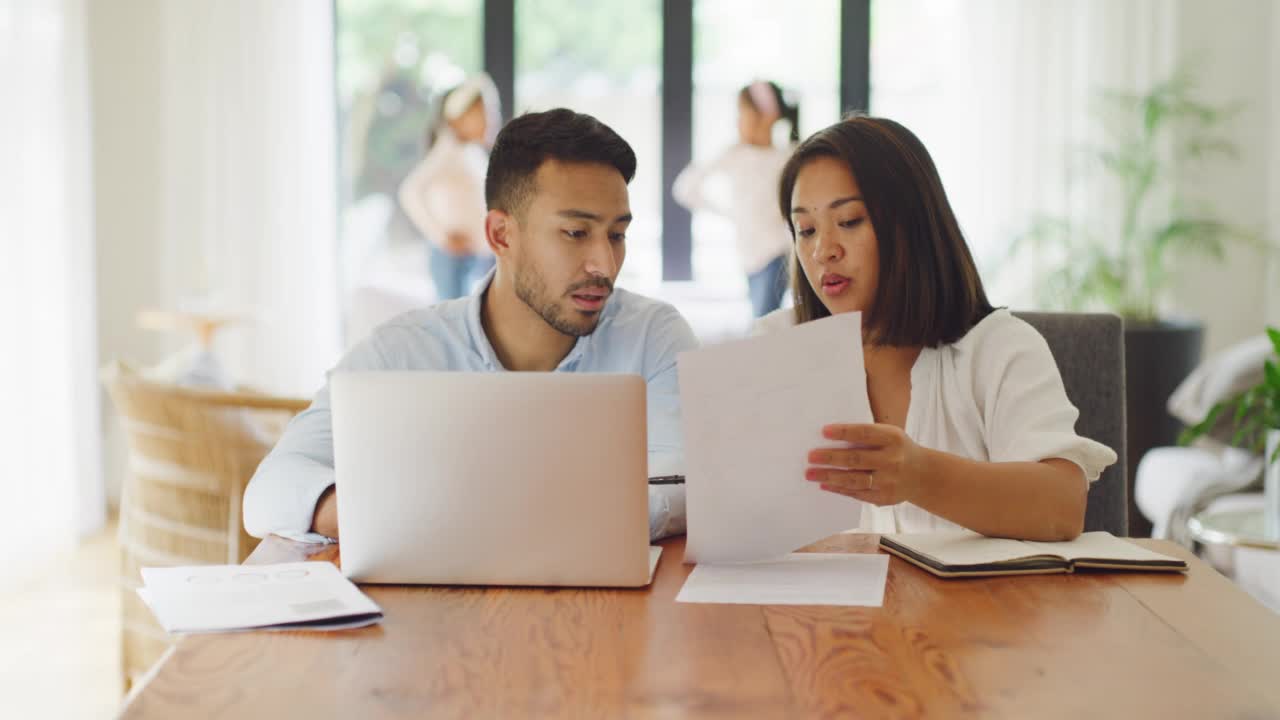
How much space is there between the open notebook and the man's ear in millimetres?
762

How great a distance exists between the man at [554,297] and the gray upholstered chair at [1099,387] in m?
0.53

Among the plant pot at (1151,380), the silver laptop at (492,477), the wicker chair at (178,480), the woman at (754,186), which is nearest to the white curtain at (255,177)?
the woman at (754,186)

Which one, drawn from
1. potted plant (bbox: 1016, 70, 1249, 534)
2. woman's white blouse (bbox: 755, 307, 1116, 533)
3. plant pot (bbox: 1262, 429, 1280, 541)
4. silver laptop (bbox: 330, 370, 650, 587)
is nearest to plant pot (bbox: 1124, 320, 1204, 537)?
potted plant (bbox: 1016, 70, 1249, 534)

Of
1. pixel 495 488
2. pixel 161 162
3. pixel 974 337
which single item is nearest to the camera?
pixel 495 488

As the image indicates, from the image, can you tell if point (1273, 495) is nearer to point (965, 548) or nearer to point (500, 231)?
point (965, 548)

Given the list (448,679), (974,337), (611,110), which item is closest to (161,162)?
(611,110)

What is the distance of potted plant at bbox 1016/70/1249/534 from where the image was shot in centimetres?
391

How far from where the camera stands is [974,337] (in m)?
1.65

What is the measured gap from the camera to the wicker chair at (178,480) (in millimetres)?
2229

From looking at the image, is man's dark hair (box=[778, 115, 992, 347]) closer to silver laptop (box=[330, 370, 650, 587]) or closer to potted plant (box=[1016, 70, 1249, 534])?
silver laptop (box=[330, 370, 650, 587])

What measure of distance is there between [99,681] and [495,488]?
2.01m

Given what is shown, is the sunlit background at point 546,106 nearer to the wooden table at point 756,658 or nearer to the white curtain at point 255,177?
the white curtain at point 255,177

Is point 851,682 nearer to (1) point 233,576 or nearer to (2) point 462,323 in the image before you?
(1) point 233,576

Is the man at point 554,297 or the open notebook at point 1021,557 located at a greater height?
the man at point 554,297
